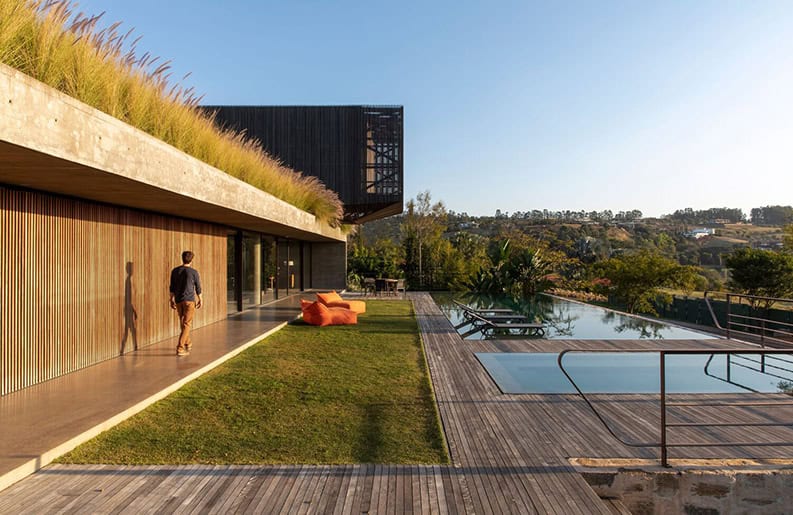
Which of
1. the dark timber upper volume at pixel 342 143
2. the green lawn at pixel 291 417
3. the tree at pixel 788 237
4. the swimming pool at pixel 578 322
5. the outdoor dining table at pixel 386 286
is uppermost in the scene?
the dark timber upper volume at pixel 342 143

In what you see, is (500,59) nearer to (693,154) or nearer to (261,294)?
(693,154)

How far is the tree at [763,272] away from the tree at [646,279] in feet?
5.49

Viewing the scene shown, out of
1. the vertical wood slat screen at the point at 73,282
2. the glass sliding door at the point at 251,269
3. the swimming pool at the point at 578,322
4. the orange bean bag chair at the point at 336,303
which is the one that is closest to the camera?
the vertical wood slat screen at the point at 73,282

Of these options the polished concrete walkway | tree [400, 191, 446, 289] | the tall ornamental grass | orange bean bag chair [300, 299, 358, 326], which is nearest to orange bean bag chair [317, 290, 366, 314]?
orange bean bag chair [300, 299, 358, 326]

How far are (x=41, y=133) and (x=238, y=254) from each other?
9.00 metres

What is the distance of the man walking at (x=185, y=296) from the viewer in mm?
7043

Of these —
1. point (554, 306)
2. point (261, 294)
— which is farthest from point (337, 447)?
point (554, 306)

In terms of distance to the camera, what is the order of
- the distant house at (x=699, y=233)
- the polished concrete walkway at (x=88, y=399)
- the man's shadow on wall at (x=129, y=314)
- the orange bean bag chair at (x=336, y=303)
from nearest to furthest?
the polished concrete walkway at (x=88, y=399) < the man's shadow on wall at (x=129, y=314) < the orange bean bag chair at (x=336, y=303) < the distant house at (x=699, y=233)

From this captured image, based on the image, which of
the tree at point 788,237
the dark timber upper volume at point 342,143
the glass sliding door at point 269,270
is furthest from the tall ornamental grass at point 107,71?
the tree at point 788,237

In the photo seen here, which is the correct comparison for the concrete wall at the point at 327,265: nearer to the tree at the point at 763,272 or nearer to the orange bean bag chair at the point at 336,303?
the orange bean bag chair at the point at 336,303

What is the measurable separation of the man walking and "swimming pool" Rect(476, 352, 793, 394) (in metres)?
4.31

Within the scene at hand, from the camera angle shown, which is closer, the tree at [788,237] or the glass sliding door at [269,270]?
the glass sliding door at [269,270]

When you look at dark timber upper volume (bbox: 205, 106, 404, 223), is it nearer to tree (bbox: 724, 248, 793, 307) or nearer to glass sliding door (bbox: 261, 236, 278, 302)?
glass sliding door (bbox: 261, 236, 278, 302)

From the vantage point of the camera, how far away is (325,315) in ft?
34.8
